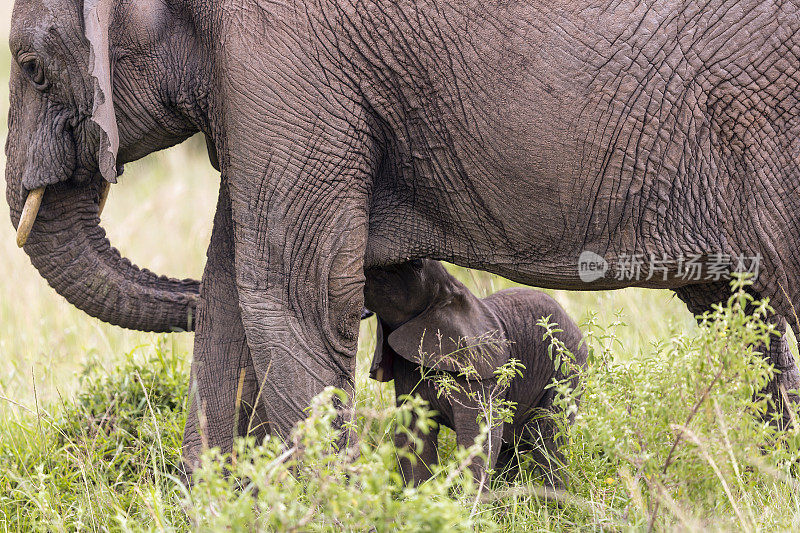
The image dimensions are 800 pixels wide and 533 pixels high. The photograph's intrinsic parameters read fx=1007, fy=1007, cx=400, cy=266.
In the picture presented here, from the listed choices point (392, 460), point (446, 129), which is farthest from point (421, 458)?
point (446, 129)

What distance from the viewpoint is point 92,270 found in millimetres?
4148

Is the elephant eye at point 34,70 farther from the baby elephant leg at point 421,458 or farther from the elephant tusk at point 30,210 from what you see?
the baby elephant leg at point 421,458

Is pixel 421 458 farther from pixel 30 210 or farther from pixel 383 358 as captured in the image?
pixel 30 210

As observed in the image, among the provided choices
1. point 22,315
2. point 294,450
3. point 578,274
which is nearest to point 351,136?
point 578,274

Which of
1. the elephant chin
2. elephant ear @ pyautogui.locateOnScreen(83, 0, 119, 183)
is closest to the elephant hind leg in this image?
the elephant chin

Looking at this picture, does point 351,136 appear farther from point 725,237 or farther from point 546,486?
point 546,486

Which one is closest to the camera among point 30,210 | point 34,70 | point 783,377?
point 34,70

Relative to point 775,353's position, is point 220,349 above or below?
above

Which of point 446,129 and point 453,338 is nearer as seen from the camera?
point 446,129

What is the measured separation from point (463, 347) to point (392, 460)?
0.57 metres

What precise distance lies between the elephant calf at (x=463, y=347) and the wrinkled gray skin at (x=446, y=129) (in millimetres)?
547

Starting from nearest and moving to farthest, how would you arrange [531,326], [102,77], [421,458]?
[102,77], [421,458], [531,326]

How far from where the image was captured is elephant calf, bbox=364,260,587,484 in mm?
4098

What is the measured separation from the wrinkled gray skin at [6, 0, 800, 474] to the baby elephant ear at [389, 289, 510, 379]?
54 cm
